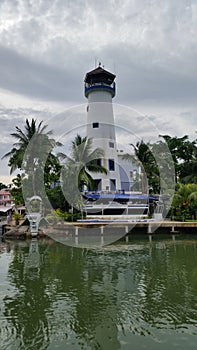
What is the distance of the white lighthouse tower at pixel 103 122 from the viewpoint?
34.9 m

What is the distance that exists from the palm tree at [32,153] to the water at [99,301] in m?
12.5

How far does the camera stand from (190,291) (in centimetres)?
1006

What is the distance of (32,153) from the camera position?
28.8 m

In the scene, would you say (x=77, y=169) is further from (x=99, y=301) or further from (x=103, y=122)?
(x=99, y=301)

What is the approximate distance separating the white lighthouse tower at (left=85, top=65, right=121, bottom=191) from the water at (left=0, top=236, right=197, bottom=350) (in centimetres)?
1827

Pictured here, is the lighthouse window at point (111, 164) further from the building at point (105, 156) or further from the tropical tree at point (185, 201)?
the tropical tree at point (185, 201)

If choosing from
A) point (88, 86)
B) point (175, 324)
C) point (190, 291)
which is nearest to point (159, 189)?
point (88, 86)

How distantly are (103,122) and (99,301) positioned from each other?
93.5 ft

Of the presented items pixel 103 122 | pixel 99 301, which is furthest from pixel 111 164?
pixel 99 301

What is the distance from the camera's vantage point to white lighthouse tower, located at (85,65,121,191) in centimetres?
3488

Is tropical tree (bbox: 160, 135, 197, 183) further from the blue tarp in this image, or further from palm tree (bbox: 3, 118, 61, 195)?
palm tree (bbox: 3, 118, 61, 195)

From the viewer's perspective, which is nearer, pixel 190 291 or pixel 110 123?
pixel 190 291

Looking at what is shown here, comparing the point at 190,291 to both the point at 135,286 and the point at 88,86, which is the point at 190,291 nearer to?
the point at 135,286

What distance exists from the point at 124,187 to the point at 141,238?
15.6m
